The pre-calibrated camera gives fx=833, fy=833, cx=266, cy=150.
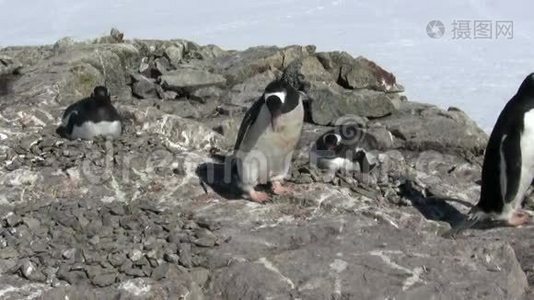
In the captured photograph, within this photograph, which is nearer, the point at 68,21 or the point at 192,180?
the point at 192,180

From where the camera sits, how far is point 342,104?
25.3ft

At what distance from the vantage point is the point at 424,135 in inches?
288

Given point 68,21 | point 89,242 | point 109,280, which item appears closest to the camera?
point 109,280

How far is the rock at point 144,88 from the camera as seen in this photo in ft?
26.4

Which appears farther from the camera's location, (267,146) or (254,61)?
Answer: (254,61)

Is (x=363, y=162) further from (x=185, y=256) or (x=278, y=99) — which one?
(x=185, y=256)

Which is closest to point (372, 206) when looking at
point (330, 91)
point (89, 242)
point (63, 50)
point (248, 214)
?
point (248, 214)

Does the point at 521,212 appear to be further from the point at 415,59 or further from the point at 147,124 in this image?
the point at 415,59

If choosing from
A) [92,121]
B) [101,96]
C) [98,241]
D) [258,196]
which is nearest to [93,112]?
[92,121]

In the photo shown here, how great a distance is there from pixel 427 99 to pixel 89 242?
836 centimetres

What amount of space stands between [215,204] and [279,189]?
45 centimetres

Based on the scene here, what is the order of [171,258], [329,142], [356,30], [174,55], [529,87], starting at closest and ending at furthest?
[171,258] → [529,87] → [329,142] → [174,55] → [356,30]

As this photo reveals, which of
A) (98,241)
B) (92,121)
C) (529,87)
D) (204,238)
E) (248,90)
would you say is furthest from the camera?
(248,90)

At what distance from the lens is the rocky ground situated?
3979mm
